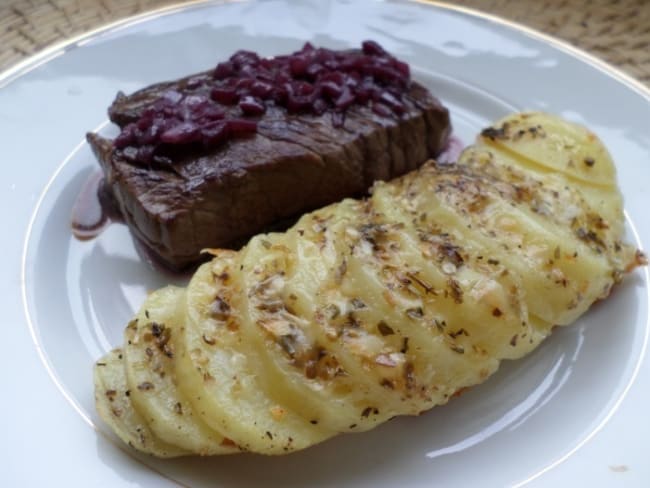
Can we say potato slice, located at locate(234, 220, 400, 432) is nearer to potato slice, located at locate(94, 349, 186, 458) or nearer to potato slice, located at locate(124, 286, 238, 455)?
potato slice, located at locate(124, 286, 238, 455)

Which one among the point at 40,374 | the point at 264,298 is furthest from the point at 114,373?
the point at 264,298

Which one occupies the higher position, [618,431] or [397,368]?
[397,368]

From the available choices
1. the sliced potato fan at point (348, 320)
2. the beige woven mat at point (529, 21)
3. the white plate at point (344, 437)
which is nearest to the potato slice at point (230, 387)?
the sliced potato fan at point (348, 320)

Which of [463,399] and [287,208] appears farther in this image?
[287,208]

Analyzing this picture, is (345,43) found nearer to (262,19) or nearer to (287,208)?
(262,19)

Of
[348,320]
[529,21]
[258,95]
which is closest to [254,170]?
[258,95]

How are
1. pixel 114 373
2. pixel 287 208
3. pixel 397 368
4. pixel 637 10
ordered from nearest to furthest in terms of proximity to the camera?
pixel 397 368 → pixel 114 373 → pixel 287 208 → pixel 637 10

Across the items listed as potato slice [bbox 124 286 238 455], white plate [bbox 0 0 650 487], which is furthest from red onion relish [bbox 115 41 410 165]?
potato slice [bbox 124 286 238 455]
